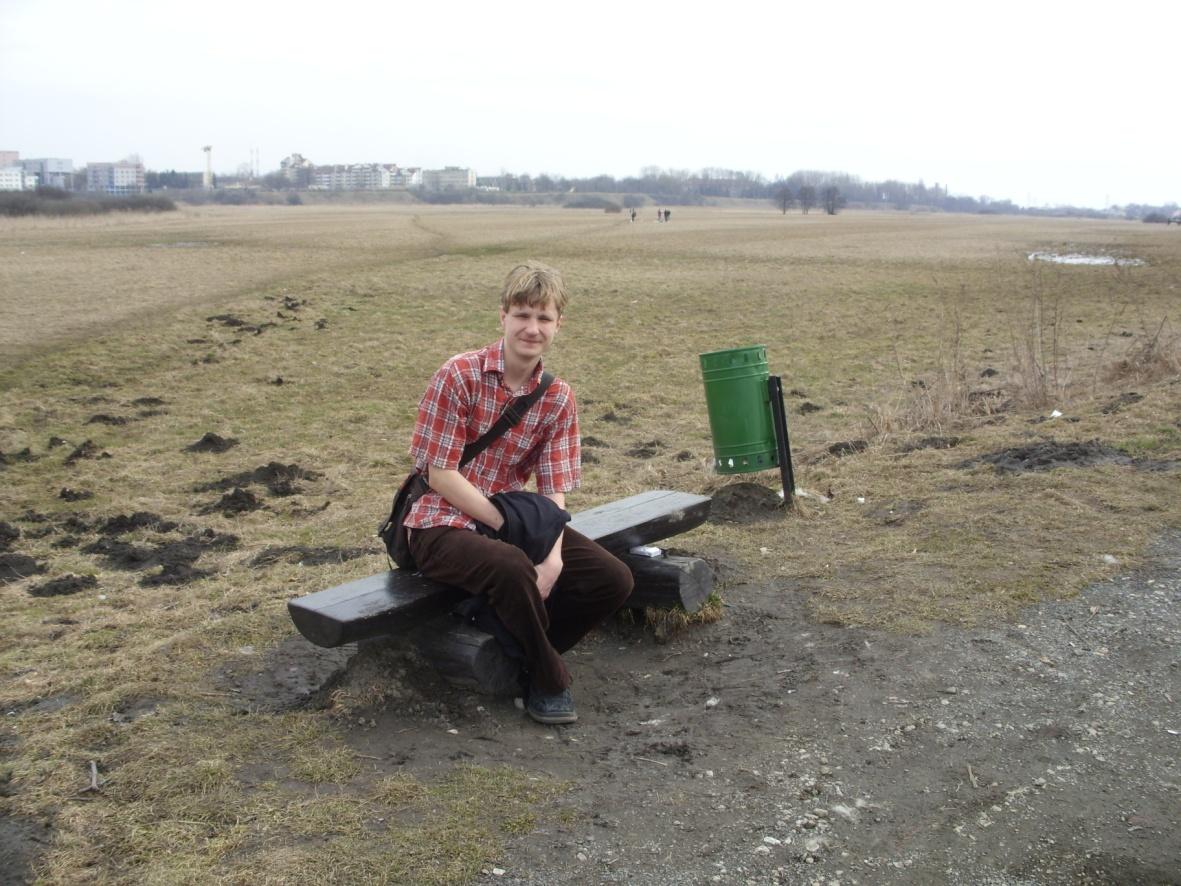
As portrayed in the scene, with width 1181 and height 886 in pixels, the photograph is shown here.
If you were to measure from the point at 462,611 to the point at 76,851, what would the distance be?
176 cm

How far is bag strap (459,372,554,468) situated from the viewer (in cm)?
462

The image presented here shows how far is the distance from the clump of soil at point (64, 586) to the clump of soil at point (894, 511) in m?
4.77

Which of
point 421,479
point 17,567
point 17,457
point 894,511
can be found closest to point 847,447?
point 894,511

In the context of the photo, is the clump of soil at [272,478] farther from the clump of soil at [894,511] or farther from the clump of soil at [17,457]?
the clump of soil at [894,511]

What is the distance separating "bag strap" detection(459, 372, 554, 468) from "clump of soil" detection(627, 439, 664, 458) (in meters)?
5.53

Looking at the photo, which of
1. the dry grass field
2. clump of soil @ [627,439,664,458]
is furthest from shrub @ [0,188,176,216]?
clump of soil @ [627,439,664,458]

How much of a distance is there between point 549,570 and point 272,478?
5.34m

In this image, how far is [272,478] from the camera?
942 centimetres

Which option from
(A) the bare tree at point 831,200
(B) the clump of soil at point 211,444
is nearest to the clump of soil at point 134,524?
(B) the clump of soil at point 211,444

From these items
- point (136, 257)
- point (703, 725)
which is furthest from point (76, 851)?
point (136, 257)

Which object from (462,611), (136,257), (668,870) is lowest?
(668,870)

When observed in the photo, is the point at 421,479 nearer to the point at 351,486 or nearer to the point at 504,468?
the point at 504,468

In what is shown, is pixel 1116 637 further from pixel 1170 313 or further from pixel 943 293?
pixel 943 293

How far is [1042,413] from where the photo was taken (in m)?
10.3
